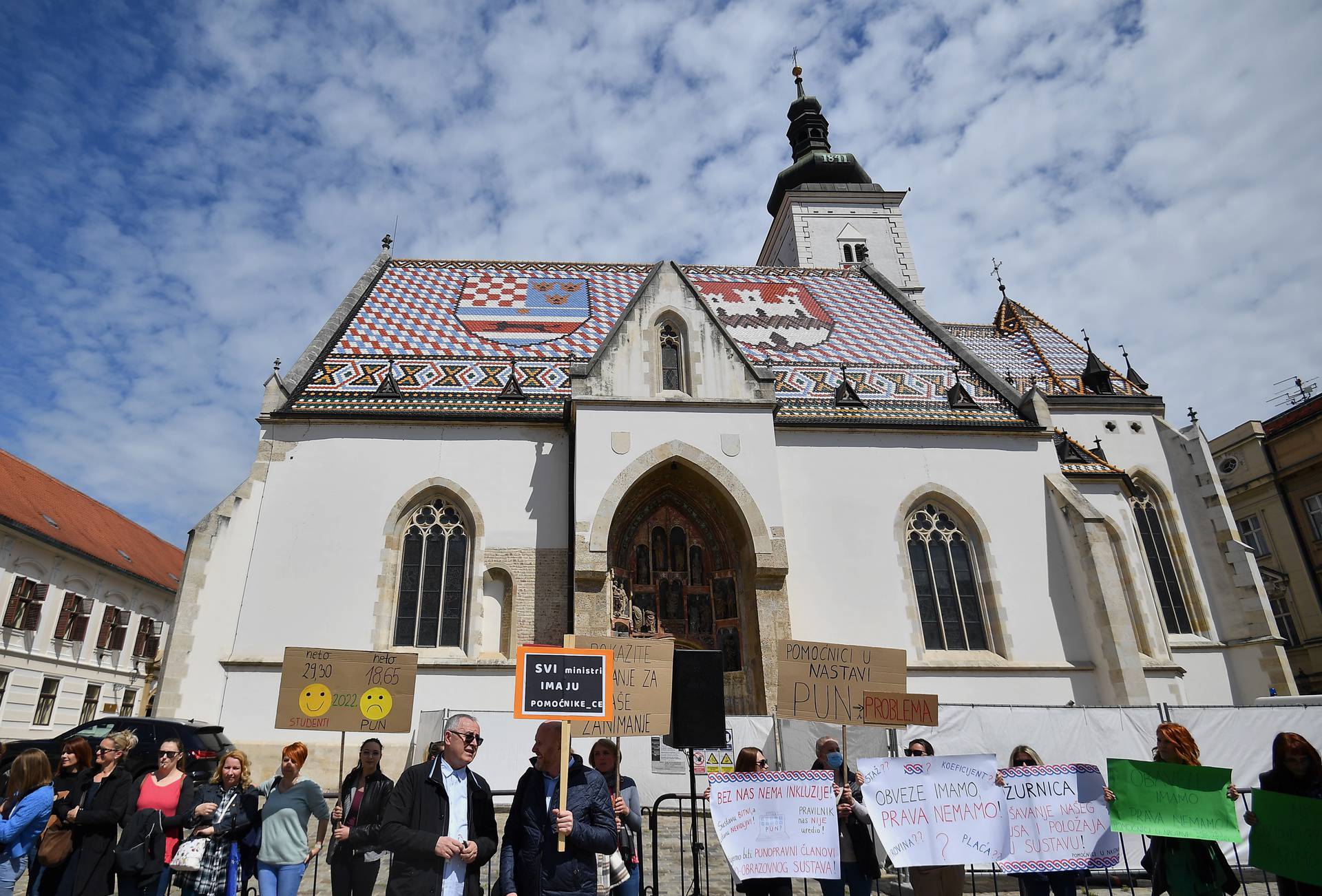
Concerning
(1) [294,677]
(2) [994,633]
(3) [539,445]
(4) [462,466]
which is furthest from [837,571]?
(1) [294,677]

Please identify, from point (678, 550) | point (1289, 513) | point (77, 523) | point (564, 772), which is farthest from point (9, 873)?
point (1289, 513)

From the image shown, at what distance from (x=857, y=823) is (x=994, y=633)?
10.6 m

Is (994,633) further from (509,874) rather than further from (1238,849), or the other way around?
(509,874)

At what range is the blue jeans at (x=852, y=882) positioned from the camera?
18.1ft

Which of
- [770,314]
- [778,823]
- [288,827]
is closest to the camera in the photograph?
[288,827]

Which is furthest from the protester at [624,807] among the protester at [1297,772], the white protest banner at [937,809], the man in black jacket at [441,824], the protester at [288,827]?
the protester at [1297,772]

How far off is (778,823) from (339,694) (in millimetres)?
4264

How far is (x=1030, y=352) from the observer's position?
2388 cm

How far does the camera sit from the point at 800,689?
672cm

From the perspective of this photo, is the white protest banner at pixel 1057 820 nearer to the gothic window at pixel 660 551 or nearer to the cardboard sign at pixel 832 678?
the cardboard sign at pixel 832 678

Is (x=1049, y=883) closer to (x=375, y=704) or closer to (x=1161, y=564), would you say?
(x=375, y=704)

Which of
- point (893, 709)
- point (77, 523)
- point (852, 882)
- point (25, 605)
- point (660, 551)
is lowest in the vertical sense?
point (852, 882)

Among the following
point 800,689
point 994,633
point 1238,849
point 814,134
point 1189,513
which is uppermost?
point 814,134

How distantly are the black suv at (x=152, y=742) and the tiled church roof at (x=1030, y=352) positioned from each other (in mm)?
20563
